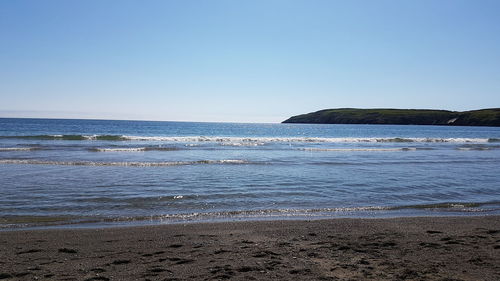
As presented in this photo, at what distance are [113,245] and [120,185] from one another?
7141 millimetres

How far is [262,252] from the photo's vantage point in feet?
22.5

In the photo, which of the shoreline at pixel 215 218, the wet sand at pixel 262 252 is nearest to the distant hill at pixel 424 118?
the shoreline at pixel 215 218

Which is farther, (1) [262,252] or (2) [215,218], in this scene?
(2) [215,218]

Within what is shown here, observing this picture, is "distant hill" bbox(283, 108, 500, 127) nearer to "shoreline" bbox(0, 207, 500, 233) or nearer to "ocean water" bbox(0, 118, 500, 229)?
"ocean water" bbox(0, 118, 500, 229)

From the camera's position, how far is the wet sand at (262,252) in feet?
19.0

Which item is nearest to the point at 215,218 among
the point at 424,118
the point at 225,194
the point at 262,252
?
the point at 225,194

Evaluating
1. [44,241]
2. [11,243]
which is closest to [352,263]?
[44,241]

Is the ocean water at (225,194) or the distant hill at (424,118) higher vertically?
the distant hill at (424,118)

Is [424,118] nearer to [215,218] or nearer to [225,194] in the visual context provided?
[225,194]

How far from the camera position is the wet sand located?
5801mm

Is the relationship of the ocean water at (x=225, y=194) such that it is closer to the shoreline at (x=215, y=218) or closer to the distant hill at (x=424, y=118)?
the shoreline at (x=215, y=218)

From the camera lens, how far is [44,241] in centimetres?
751

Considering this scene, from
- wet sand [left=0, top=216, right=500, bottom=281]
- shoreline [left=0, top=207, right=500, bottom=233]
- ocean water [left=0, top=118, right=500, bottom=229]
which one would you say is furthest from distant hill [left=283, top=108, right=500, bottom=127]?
wet sand [left=0, top=216, right=500, bottom=281]

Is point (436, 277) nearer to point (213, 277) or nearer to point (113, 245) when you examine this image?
point (213, 277)
